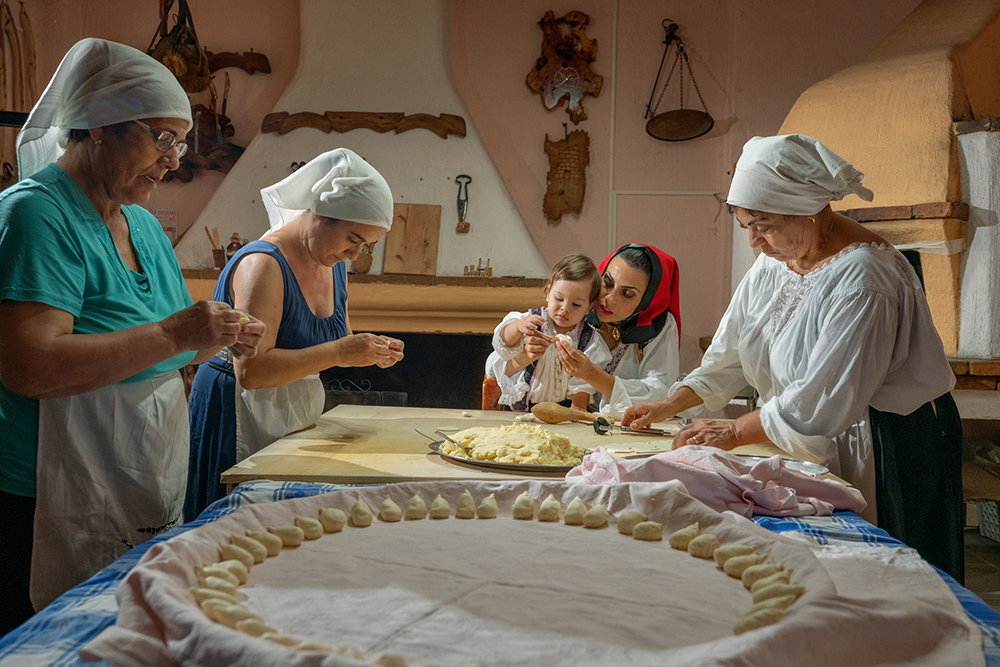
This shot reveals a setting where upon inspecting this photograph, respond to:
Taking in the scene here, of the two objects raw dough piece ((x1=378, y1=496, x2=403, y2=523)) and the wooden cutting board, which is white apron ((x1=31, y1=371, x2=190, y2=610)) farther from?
the wooden cutting board

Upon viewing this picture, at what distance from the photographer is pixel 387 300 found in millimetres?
4758

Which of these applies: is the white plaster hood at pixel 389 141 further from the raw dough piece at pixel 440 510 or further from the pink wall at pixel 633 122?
the raw dough piece at pixel 440 510

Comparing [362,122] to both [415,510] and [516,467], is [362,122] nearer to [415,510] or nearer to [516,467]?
[516,467]

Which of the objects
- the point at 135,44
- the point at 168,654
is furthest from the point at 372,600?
the point at 135,44

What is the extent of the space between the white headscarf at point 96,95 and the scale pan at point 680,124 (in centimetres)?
399

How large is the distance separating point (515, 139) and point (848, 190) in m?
3.43

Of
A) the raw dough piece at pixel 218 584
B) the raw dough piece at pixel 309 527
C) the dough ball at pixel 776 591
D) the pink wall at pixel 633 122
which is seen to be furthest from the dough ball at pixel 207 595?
the pink wall at pixel 633 122

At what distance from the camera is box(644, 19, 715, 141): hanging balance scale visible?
16.4 feet

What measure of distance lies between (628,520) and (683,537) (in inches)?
3.8

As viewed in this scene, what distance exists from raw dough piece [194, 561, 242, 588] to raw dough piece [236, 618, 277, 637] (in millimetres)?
152

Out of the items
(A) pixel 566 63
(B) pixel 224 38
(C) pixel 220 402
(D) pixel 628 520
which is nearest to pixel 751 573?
(D) pixel 628 520

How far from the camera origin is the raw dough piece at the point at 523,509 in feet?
3.89

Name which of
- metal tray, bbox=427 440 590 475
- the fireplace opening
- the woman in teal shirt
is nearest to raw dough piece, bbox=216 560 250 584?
the woman in teal shirt

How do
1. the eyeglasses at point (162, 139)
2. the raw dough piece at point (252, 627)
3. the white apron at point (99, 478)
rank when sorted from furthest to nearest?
1. the eyeglasses at point (162, 139)
2. the white apron at point (99, 478)
3. the raw dough piece at point (252, 627)
